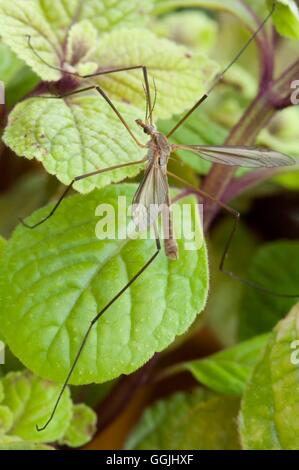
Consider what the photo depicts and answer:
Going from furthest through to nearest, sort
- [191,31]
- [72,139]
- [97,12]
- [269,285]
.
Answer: [191,31] → [269,285] → [97,12] → [72,139]

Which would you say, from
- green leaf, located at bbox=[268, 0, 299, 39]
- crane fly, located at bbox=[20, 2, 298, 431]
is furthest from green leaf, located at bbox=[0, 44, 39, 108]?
green leaf, located at bbox=[268, 0, 299, 39]

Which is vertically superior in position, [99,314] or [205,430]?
[99,314]

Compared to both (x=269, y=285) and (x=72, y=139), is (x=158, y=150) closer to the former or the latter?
(x=72, y=139)

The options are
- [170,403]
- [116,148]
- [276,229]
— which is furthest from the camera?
[276,229]

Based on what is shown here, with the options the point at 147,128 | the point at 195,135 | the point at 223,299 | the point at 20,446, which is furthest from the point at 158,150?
the point at 223,299

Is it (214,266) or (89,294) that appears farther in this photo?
(214,266)

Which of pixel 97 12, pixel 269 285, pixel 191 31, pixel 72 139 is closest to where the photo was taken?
pixel 72 139

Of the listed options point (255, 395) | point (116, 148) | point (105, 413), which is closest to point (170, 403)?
point (105, 413)

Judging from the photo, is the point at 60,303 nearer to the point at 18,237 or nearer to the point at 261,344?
the point at 18,237
